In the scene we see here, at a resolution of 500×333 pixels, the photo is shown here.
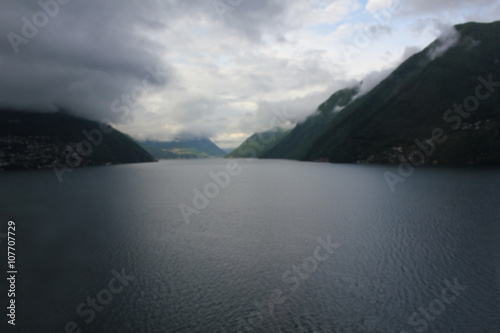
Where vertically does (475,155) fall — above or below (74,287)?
above

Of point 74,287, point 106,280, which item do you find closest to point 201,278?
point 106,280

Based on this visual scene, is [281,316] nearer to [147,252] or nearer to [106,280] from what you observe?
[106,280]

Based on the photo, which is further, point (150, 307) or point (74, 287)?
point (74, 287)

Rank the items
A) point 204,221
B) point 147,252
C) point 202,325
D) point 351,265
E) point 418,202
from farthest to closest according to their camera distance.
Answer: point 418,202 < point 204,221 < point 147,252 < point 351,265 < point 202,325

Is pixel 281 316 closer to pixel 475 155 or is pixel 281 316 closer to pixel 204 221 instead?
pixel 204 221

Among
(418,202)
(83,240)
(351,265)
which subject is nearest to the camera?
(351,265)

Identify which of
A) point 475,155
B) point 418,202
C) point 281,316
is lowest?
point 281,316
